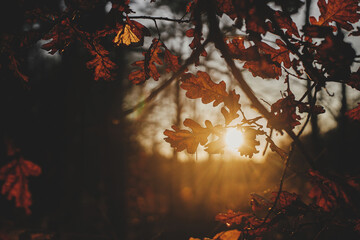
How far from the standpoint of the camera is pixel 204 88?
1244 millimetres

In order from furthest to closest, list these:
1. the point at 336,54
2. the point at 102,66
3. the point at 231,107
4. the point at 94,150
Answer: the point at 94,150
the point at 102,66
the point at 231,107
the point at 336,54

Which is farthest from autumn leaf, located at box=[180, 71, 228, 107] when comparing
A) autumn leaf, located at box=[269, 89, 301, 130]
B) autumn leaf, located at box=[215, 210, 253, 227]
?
autumn leaf, located at box=[215, 210, 253, 227]

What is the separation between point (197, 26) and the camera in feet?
3.72

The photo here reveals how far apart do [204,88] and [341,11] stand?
2.53 feet

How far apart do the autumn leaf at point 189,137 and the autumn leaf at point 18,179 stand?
1.53 m

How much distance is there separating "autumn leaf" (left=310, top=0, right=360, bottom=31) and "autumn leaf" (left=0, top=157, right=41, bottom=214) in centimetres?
244

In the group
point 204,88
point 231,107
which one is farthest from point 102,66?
point 231,107

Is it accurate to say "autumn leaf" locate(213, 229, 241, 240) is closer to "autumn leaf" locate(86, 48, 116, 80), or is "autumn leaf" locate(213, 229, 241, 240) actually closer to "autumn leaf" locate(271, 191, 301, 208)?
"autumn leaf" locate(271, 191, 301, 208)

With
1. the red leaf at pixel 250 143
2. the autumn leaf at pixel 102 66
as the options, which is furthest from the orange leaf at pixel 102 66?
the red leaf at pixel 250 143

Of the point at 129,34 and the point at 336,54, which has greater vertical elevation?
the point at 129,34

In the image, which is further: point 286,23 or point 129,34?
point 129,34

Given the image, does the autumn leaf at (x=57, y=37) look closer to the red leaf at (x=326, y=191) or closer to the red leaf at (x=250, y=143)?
the red leaf at (x=250, y=143)

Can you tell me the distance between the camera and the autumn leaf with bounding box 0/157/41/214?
1939 millimetres

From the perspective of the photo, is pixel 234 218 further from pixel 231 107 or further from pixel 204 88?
pixel 204 88
